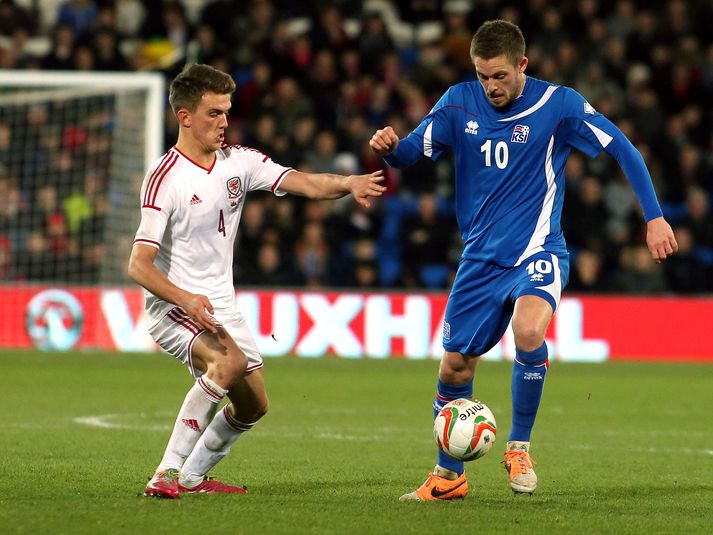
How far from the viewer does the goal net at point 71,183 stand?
16.2 m

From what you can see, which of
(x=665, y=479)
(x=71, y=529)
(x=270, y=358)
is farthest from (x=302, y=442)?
(x=270, y=358)

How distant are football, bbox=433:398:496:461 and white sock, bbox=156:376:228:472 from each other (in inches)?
41.4

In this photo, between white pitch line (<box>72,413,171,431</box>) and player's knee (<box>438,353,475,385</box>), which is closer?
player's knee (<box>438,353,475,385</box>)

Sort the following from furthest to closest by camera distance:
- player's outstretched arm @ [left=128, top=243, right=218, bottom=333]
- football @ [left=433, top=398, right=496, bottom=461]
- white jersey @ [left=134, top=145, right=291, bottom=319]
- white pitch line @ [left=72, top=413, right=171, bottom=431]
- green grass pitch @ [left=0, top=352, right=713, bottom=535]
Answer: white pitch line @ [left=72, top=413, right=171, bottom=431] → football @ [left=433, top=398, right=496, bottom=461] → white jersey @ [left=134, top=145, right=291, bottom=319] → player's outstretched arm @ [left=128, top=243, right=218, bottom=333] → green grass pitch @ [left=0, top=352, right=713, bottom=535]

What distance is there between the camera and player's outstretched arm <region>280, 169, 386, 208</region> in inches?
246

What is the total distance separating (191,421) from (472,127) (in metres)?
1.99

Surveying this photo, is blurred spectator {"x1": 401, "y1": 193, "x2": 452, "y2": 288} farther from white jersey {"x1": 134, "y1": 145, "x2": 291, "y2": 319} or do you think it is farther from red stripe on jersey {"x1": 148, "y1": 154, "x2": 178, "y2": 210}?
red stripe on jersey {"x1": 148, "y1": 154, "x2": 178, "y2": 210}

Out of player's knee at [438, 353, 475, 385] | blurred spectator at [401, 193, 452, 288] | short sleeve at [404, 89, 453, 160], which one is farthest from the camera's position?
blurred spectator at [401, 193, 452, 288]

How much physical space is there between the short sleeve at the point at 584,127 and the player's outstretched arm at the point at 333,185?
0.98 metres

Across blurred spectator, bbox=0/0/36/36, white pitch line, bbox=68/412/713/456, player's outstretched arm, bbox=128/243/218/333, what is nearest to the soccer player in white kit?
player's outstretched arm, bbox=128/243/218/333

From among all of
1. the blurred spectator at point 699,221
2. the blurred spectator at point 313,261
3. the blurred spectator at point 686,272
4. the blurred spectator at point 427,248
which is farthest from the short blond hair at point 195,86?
the blurred spectator at point 699,221

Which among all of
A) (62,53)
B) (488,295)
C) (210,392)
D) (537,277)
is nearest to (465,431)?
(488,295)

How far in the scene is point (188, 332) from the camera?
6.12 meters

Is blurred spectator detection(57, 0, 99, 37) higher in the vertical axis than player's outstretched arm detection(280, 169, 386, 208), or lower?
higher
